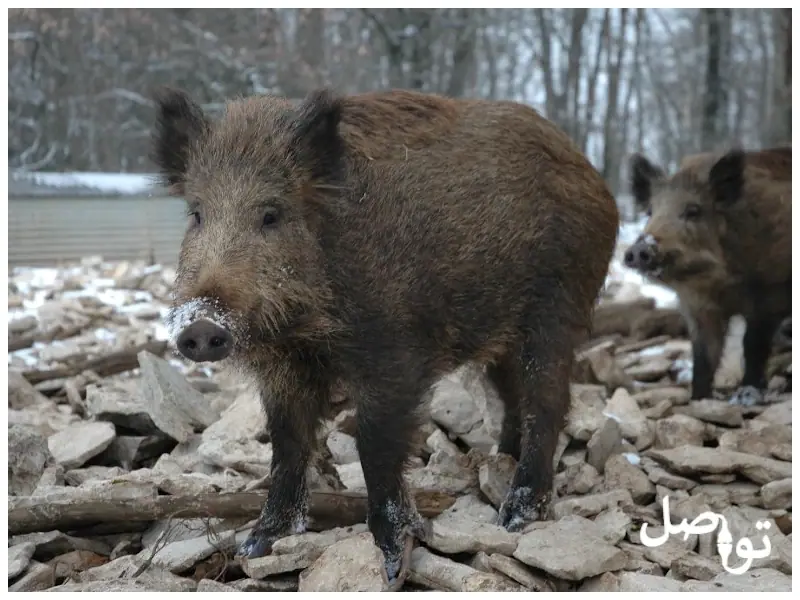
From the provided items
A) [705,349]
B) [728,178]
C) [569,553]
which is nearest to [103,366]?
[569,553]

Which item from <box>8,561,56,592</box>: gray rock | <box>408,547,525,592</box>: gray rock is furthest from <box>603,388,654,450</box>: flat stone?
<box>8,561,56,592</box>: gray rock

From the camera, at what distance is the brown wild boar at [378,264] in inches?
105

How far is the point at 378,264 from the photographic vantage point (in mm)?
2891

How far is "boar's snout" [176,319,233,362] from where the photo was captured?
89.9 inches

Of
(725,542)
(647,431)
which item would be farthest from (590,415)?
(725,542)

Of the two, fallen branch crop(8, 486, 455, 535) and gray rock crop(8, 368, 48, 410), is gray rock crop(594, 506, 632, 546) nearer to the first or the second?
fallen branch crop(8, 486, 455, 535)

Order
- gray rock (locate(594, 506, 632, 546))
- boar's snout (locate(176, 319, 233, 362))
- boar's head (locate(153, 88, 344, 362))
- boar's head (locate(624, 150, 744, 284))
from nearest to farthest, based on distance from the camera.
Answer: boar's snout (locate(176, 319, 233, 362)) < boar's head (locate(153, 88, 344, 362)) < gray rock (locate(594, 506, 632, 546)) < boar's head (locate(624, 150, 744, 284))

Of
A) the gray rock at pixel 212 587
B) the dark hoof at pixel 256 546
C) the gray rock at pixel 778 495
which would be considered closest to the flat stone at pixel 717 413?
the gray rock at pixel 778 495

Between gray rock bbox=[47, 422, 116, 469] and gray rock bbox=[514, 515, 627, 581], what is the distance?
212 centimetres

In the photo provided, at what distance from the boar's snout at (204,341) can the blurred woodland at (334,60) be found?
19.1 feet

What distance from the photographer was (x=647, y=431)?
14.6ft

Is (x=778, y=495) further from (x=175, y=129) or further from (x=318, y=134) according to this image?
(x=175, y=129)

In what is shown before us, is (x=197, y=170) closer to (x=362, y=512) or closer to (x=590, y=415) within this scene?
(x=362, y=512)

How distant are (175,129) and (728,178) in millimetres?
4014
